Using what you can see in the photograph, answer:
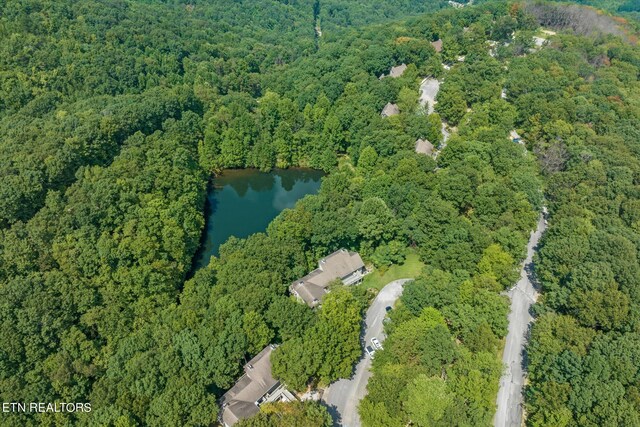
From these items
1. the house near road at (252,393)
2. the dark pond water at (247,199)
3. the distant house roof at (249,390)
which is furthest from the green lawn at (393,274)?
the dark pond water at (247,199)

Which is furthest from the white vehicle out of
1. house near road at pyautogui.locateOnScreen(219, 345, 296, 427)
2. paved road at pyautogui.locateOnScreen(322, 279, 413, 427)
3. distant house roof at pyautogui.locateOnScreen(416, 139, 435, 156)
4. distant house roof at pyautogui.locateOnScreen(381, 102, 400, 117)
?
distant house roof at pyautogui.locateOnScreen(381, 102, 400, 117)

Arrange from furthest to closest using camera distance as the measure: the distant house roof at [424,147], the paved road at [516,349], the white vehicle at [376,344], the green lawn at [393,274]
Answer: the distant house roof at [424,147] → the green lawn at [393,274] → the white vehicle at [376,344] → the paved road at [516,349]

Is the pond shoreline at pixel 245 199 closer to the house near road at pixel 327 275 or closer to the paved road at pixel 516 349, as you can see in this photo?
the house near road at pixel 327 275

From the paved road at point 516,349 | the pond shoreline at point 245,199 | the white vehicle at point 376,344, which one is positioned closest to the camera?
the paved road at point 516,349

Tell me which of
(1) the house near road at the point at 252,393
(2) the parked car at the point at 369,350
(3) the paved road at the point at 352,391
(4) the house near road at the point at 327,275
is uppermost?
(4) the house near road at the point at 327,275

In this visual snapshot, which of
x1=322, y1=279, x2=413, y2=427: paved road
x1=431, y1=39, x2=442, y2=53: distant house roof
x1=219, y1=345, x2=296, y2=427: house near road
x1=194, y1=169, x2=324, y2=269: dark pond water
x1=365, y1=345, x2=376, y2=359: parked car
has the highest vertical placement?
x1=431, y1=39, x2=442, y2=53: distant house roof

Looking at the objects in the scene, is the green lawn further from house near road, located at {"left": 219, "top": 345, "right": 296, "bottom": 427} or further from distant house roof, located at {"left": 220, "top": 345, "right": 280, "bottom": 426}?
house near road, located at {"left": 219, "top": 345, "right": 296, "bottom": 427}

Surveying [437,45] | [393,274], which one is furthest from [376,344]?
[437,45]
